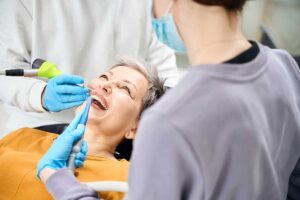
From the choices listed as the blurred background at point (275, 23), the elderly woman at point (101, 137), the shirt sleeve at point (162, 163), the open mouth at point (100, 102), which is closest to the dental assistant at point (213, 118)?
the shirt sleeve at point (162, 163)

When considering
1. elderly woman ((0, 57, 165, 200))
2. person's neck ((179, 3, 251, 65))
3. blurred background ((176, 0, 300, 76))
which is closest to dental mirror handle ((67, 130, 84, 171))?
elderly woman ((0, 57, 165, 200))

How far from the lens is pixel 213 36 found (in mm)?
808

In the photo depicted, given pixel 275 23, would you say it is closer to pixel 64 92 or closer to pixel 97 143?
pixel 97 143

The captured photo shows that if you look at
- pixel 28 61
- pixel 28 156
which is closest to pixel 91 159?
pixel 28 156

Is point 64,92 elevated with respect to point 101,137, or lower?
elevated

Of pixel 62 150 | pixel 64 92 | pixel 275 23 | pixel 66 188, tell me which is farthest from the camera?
pixel 275 23

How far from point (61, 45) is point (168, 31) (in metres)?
0.99

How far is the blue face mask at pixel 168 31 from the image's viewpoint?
863 millimetres

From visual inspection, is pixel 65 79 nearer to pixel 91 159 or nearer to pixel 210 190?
pixel 91 159

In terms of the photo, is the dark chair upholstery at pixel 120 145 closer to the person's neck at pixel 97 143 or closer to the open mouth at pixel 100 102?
the person's neck at pixel 97 143

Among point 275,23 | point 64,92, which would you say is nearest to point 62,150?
point 64,92

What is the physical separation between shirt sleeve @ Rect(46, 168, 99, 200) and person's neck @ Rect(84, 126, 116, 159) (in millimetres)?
570

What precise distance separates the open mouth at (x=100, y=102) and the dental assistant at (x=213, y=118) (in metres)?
0.80

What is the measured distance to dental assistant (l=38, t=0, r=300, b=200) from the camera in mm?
740
